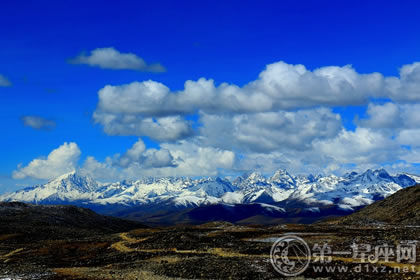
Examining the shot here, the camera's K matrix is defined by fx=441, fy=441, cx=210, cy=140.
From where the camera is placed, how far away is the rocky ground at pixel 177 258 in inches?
2067

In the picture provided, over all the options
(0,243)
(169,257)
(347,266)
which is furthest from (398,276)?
(0,243)

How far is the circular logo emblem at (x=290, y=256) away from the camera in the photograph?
53000mm

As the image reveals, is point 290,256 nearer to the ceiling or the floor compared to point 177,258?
nearer to the ceiling

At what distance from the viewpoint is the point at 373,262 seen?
53.0 metres

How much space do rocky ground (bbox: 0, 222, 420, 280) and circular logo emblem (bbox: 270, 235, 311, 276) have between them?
3.56 feet

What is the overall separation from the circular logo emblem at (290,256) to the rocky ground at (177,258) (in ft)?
3.56

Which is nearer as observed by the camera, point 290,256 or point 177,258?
point 290,256

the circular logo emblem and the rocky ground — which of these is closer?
the rocky ground

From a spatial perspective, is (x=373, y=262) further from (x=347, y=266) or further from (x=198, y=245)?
(x=198, y=245)

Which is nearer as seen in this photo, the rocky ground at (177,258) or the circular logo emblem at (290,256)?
the rocky ground at (177,258)

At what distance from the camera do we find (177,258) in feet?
227

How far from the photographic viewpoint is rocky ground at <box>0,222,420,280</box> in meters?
52.5

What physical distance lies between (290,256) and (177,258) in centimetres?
1825

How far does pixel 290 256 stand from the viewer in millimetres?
61219
